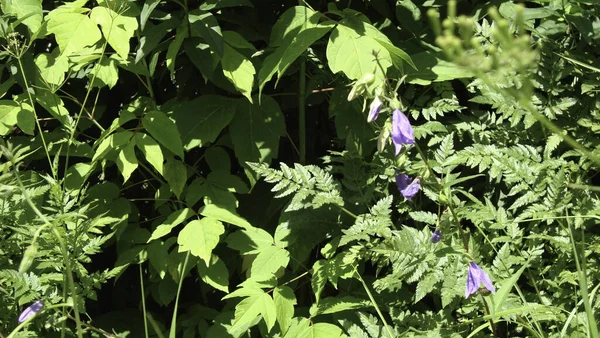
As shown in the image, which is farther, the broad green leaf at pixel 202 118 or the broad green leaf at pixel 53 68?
the broad green leaf at pixel 202 118

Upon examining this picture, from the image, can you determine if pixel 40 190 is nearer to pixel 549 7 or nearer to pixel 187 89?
pixel 187 89

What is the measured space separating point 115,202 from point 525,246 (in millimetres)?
1378

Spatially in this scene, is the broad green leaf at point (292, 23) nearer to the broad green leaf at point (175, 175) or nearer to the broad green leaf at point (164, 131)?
the broad green leaf at point (164, 131)

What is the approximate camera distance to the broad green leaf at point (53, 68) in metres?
2.19

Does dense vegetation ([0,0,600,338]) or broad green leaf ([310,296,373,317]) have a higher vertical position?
dense vegetation ([0,0,600,338])

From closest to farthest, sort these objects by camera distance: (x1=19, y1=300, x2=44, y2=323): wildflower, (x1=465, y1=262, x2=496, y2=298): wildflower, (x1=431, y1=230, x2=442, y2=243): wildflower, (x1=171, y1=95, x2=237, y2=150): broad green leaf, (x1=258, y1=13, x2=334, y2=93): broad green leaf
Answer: (x1=19, y1=300, x2=44, y2=323): wildflower < (x1=465, y1=262, x2=496, y2=298): wildflower < (x1=431, y1=230, x2=442, y2=243): wildflower < (x1=258, y1=13, x2=334, y2=93): broad green leaf < (x1=171, y1=95, x2=237, y2=150): broad green leaf

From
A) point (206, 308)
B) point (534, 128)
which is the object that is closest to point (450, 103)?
point (534, 128)

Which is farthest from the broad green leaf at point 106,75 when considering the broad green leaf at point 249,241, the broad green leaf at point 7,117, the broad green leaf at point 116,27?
the broad green leaf at point 249,241

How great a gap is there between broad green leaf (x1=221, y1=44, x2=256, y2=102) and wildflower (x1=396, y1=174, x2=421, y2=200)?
→ 54 cm

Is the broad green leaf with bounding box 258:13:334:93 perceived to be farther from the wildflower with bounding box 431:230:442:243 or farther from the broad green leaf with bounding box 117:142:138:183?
the wildflower with bounding box 431:230:442:243

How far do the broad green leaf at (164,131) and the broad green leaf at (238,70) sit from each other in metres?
0.24

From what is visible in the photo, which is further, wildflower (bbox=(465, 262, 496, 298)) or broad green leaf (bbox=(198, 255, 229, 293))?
broad green leaf (bbox=(198, 255, 229, 293))

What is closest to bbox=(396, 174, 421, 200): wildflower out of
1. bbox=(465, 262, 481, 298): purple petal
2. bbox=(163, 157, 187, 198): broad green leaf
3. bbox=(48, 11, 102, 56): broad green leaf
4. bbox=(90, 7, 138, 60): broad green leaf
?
bbox=(465, 262, 481, 298): purple petal

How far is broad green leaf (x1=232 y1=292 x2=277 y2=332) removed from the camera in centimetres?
204
